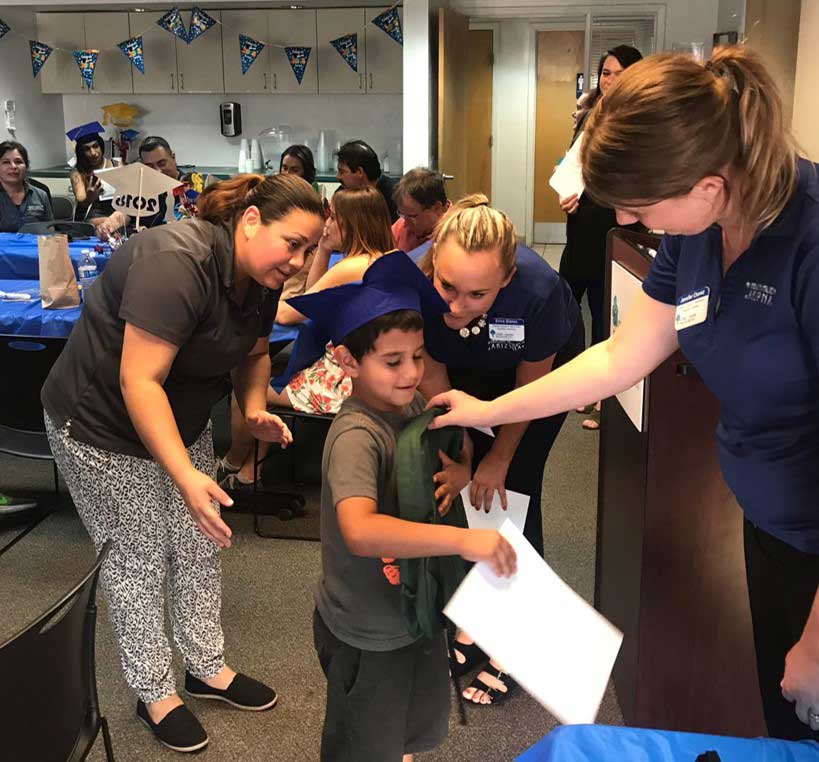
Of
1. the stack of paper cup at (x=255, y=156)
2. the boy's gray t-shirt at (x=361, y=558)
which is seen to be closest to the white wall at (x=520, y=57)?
the stack of paper cup at (x=255, y=156)

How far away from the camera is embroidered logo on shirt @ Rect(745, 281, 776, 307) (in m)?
1.05

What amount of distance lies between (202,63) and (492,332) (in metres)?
6.68

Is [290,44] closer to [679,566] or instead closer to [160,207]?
[160,207]

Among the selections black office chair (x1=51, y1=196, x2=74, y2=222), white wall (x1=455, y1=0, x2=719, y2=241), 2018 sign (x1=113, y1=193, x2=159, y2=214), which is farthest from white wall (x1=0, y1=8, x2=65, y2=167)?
2018 sign (x1=113, y1=193, x2=159, y2=214)

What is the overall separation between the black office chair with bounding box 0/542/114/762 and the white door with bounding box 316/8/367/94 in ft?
22.1

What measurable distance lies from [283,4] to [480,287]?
649cm

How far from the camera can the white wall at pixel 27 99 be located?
7.75 m

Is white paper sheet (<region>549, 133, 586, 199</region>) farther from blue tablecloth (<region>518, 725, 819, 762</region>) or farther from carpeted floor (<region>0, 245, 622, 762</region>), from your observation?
blue tablecloth (<region>518, 725, 819, 762</region>)

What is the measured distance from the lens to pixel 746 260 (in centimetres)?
109

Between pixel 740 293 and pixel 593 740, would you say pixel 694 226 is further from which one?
pixel 593 740

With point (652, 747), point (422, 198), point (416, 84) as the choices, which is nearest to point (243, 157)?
point (416, 84)

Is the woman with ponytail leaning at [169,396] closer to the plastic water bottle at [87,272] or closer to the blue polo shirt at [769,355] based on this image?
the blue polo shirt at [769,355]

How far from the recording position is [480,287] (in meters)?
1.72

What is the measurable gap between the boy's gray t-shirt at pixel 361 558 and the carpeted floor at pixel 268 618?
69cm
